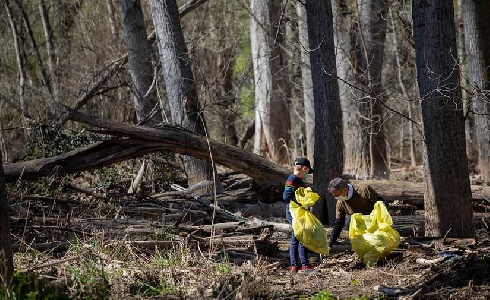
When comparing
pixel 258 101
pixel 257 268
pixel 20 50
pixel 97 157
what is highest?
pixel 20 50

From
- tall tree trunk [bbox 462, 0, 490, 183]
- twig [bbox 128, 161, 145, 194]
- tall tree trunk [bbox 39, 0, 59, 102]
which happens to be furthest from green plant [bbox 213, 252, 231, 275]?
tall tree trunk [bbox 39, 0, 59, 102]

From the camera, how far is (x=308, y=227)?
9.10 metres

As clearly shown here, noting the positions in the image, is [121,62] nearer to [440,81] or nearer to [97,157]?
[97,157]

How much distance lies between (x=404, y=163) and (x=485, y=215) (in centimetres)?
1080

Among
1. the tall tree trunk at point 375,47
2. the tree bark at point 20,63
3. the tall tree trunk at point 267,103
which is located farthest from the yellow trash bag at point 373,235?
the tree bark at point 20,63

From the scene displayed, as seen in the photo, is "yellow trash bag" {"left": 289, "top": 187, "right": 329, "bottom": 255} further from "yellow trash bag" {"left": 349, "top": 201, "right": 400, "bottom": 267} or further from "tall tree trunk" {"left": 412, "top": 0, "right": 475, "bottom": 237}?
"tall tree trunk" {"left": 412, "top": 0, "right": 475, "bottom": 237}

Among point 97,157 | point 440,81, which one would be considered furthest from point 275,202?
point 440,81

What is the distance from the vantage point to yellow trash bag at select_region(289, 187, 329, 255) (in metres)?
9.10

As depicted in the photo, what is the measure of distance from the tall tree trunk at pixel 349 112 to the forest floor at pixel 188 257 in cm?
529

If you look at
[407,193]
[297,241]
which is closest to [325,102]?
[407,193]

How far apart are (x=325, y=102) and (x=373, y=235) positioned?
310cm

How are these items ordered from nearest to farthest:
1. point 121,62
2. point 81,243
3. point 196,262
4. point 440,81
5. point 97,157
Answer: point 196,262, point 81,243, point 440,81, point 97,157, point 121,62

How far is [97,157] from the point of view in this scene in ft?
39.5

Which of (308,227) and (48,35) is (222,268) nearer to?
(308,227)
